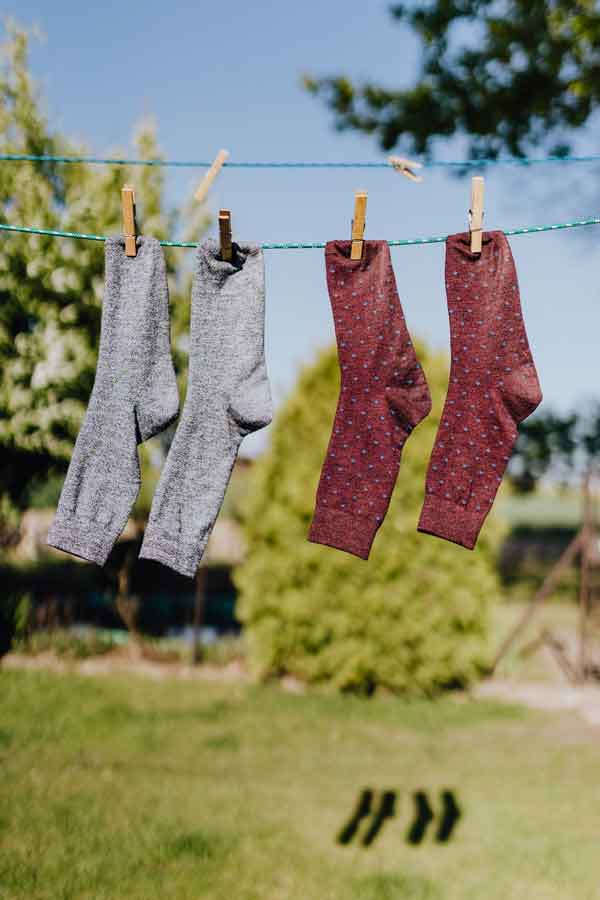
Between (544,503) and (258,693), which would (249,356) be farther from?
(544,503)

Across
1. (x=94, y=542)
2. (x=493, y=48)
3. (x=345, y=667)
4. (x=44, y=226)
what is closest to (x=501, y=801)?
(x=345, y=667)

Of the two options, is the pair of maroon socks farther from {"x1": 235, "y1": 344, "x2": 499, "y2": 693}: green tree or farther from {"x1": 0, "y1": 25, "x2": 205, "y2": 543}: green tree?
{"x1": 235, "y1": 344, "x2": 499, "y2": 693}: green tree

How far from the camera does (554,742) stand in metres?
6.48

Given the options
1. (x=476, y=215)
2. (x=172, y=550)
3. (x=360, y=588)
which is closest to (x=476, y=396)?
(x=476, y=215)

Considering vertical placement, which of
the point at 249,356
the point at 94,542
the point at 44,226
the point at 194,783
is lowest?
the point at 194,783

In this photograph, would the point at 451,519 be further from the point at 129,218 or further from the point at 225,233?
the point at 129,218

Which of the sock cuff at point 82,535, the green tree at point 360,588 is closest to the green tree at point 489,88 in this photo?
the green tree at point 360,588

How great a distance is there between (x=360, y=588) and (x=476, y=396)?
483cm

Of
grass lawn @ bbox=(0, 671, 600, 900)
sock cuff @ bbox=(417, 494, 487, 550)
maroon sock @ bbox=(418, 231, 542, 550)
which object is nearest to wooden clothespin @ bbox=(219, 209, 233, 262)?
maroon sock @ bbox=(418, 231, 542, 550)

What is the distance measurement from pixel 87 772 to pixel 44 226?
12.9ft

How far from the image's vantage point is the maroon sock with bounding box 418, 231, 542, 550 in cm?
293

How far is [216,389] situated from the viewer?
299cm

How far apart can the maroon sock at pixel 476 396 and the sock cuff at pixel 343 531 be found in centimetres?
20

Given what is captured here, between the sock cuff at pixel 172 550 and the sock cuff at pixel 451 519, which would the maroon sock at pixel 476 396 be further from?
the sock cuff at pixel 172 550
